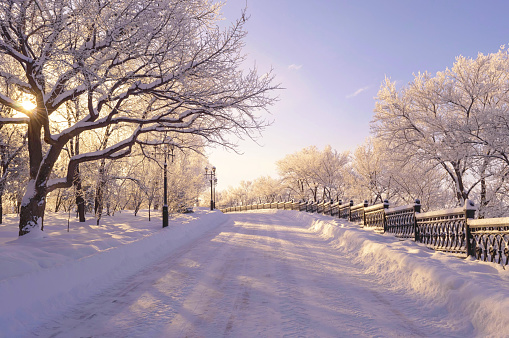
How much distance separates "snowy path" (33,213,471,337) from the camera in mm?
4316

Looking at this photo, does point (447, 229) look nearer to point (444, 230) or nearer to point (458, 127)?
point (444, 230)

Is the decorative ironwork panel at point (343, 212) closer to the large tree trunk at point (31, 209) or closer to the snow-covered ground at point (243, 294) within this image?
the snow-covered ground at point (243, 294)

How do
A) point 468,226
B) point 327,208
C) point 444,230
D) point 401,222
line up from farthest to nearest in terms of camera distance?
point 327,208 → point 401,222 → point 444,230 → point 468,226

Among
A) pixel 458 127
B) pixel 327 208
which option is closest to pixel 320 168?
pixel 327 208

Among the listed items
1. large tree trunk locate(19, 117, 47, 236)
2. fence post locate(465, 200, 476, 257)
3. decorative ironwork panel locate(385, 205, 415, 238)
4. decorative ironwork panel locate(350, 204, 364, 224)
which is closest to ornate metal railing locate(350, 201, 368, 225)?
decorative ironwork panel locate(350, 204, 364, 224)

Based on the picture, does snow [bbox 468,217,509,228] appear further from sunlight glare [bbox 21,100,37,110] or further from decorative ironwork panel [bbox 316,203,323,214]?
decorative ironwork panel [bbox 316,203,323,214]

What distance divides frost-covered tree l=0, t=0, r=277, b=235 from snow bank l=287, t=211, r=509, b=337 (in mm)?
6469

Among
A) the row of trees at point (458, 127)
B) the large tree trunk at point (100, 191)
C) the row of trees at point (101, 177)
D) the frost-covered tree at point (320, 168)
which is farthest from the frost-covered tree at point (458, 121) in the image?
the frost-covered tree at point (320, 168)

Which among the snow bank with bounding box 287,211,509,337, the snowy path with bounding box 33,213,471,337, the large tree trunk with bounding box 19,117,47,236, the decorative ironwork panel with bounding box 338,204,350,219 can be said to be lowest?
the snowy path with bounding box 33,213,471,337

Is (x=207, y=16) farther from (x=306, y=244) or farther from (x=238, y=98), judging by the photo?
(x=306, y=244)

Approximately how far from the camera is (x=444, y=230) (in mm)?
9289

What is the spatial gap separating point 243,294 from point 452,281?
3.56 meters

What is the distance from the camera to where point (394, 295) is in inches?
230

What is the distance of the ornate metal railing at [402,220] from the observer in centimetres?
1146
